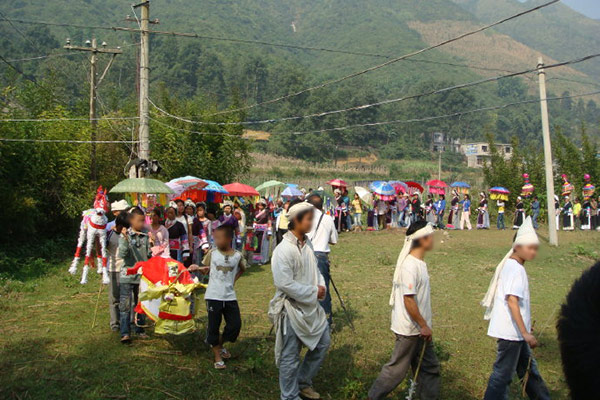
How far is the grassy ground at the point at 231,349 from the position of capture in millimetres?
5086

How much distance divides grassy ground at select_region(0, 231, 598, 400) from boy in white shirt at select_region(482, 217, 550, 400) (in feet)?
1.51

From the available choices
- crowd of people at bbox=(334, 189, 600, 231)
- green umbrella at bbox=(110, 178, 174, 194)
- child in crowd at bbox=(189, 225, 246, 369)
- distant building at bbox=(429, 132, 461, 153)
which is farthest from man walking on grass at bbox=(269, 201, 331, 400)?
distant building at bbox=(429, 132, 461, 153)

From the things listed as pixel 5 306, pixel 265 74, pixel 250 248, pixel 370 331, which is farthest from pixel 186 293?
pixel 265 74

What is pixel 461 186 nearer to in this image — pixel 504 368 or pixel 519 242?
pixel 519 242

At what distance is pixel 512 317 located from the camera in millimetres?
4172

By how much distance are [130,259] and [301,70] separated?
3679 inches

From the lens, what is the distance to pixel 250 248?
43.8 feet

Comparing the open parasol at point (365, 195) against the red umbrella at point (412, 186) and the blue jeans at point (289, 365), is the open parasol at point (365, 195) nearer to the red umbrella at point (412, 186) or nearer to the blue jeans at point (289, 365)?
the red umbrella at point (412, 186)

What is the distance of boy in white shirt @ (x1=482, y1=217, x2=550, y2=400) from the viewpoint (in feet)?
13.7

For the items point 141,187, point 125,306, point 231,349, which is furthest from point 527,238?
point 141,187

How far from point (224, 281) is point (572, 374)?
4652mm

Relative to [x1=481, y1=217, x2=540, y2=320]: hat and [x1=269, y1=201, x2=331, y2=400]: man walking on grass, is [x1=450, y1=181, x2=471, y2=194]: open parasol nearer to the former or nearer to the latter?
[x1=481, y1=217, x2=540, y2=320]: hat

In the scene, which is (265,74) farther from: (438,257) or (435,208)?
(438,257)

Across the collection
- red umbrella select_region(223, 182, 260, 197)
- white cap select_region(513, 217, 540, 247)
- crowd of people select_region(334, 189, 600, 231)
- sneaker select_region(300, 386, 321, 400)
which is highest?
red umbrella select_region(223, 182, 260, 197)
